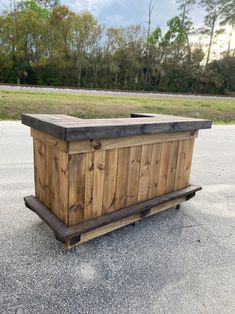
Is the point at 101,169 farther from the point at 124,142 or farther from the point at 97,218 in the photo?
the point at 97,218

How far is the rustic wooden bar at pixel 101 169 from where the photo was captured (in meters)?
1.65

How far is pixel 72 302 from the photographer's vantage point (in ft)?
4.62

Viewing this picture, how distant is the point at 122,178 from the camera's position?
198cm

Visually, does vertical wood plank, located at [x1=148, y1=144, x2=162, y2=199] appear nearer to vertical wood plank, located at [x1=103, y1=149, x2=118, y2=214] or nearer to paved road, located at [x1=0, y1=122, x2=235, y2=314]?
paved road, located at [x1=0, y1=122, x2=235, y2=314]

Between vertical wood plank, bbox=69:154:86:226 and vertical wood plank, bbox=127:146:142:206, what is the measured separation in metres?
0.45

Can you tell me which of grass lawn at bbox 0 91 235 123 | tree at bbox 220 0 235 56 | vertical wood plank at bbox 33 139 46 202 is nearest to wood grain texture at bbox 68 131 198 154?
vertical wood plank at bbox 33 139 46 202

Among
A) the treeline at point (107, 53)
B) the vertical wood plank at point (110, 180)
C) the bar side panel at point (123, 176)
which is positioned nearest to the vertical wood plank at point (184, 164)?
the bar side panel at point (123, 176)

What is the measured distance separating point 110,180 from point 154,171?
1.62ft

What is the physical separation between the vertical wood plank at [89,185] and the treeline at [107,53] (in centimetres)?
2335

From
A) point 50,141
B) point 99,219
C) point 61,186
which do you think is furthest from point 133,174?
point 50,141

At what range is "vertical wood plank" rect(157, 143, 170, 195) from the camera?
2.21 m

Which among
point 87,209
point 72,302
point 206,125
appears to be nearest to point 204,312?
point 72,302

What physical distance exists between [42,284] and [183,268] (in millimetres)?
969

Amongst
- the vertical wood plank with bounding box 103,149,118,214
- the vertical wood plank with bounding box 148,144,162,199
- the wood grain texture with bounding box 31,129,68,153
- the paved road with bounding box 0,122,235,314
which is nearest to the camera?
the paved road with bounding box 0,122,235,314
